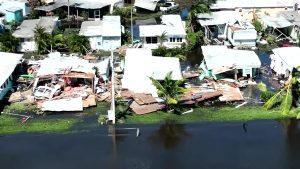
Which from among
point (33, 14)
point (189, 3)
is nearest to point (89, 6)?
point (33, 14)

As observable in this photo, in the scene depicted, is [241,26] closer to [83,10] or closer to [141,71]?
[141,71]

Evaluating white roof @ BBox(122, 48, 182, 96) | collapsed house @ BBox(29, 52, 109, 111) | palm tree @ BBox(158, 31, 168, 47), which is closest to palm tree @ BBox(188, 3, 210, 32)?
palm tree @ BBox(158, 31, 168, 47)

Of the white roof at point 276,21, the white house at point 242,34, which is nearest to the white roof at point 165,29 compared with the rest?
the white house at point 242,34

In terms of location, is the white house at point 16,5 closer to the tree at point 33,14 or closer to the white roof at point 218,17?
the tree at point 33,14

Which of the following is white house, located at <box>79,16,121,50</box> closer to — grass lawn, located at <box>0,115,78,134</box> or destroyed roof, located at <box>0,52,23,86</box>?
destroyed roof, located at <box>0,52,23,86</box>

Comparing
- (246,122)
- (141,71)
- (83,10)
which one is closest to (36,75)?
(141,71)

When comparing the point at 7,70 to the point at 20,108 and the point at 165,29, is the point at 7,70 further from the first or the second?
the point at 165,29
